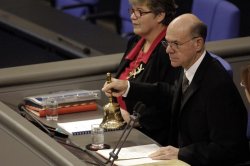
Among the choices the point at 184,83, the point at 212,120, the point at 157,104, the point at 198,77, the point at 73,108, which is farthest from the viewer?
the point at 73,108

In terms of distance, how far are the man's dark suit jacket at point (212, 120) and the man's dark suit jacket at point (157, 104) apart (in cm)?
25

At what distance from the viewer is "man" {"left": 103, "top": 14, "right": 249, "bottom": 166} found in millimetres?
4039

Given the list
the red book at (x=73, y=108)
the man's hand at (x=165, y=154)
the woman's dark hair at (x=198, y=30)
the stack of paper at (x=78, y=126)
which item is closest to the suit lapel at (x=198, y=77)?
the woman's dark hair at (x=198, y=30)

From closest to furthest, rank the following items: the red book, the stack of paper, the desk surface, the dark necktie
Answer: the desk surface → the dark necktie → the stack of paper → the red book

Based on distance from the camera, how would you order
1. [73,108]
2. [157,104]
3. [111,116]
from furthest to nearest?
1. [73,108]
2. [157,104]
3. [111,116]

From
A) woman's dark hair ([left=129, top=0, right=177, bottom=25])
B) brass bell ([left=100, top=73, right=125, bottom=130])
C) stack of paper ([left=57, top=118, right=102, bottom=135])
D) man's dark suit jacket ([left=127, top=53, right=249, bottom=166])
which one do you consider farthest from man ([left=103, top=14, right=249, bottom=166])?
woman's dark hair ([left=129, top=0, right=177, bottom=25])

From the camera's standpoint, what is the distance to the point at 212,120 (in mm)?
4066

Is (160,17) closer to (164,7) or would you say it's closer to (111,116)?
(164,7)

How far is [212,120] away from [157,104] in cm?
55

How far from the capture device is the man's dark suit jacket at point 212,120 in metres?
4.04

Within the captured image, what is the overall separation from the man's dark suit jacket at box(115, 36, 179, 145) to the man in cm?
22

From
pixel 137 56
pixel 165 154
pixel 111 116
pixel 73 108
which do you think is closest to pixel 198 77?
pixel 165 154

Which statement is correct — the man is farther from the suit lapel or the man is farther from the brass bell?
the brass bell

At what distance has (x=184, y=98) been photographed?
426 centimetres
